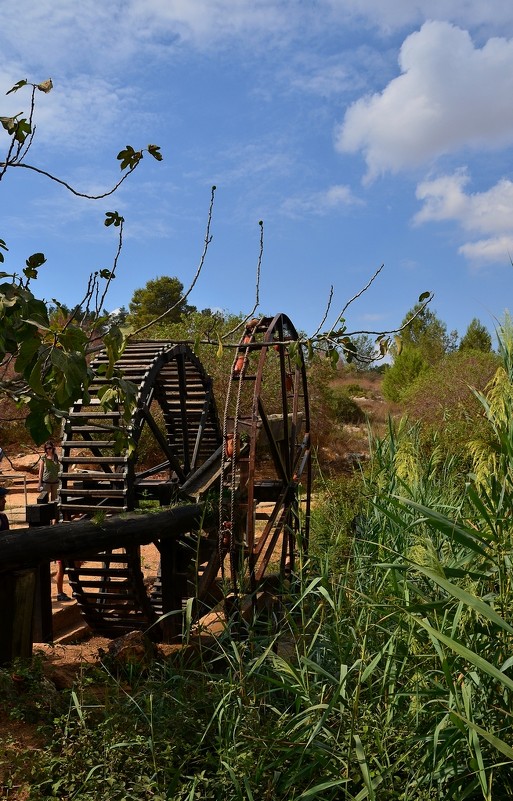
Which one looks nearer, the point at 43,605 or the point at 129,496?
the point at 43,605

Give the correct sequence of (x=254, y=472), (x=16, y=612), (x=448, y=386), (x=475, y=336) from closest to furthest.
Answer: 1. (x=16, y=612)
2. (x=254, y=472)
3. (x=448, y=386)
4. (x=475, y=336)

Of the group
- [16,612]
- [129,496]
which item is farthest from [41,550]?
[129,496]

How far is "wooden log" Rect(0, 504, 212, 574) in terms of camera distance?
4961mm

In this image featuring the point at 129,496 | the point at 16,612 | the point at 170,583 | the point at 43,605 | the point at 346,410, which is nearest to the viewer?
the point at 16,612

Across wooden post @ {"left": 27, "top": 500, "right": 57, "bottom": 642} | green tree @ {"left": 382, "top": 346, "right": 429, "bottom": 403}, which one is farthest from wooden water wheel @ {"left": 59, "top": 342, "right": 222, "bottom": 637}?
green tree @ {"left": 382, "top": 346, "right": 429, "bottom": 403}

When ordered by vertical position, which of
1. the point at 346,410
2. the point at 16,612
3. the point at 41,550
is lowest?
the point at 16,612

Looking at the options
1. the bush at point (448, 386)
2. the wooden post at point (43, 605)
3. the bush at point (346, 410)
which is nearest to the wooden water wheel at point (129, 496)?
the wooden post at point (43, 605)

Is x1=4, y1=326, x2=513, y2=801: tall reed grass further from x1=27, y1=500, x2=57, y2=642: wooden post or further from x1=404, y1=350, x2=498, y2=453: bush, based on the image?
x1=404, y1=350, x2=498, y2=453: bush

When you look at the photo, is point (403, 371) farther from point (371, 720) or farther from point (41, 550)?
point (371, 720)

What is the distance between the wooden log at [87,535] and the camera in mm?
4961

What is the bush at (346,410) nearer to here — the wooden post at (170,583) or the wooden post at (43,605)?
the wooden post at (170,583)

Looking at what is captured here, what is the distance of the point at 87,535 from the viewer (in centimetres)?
573

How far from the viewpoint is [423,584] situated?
12.7 ft

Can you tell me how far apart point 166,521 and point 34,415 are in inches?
136
